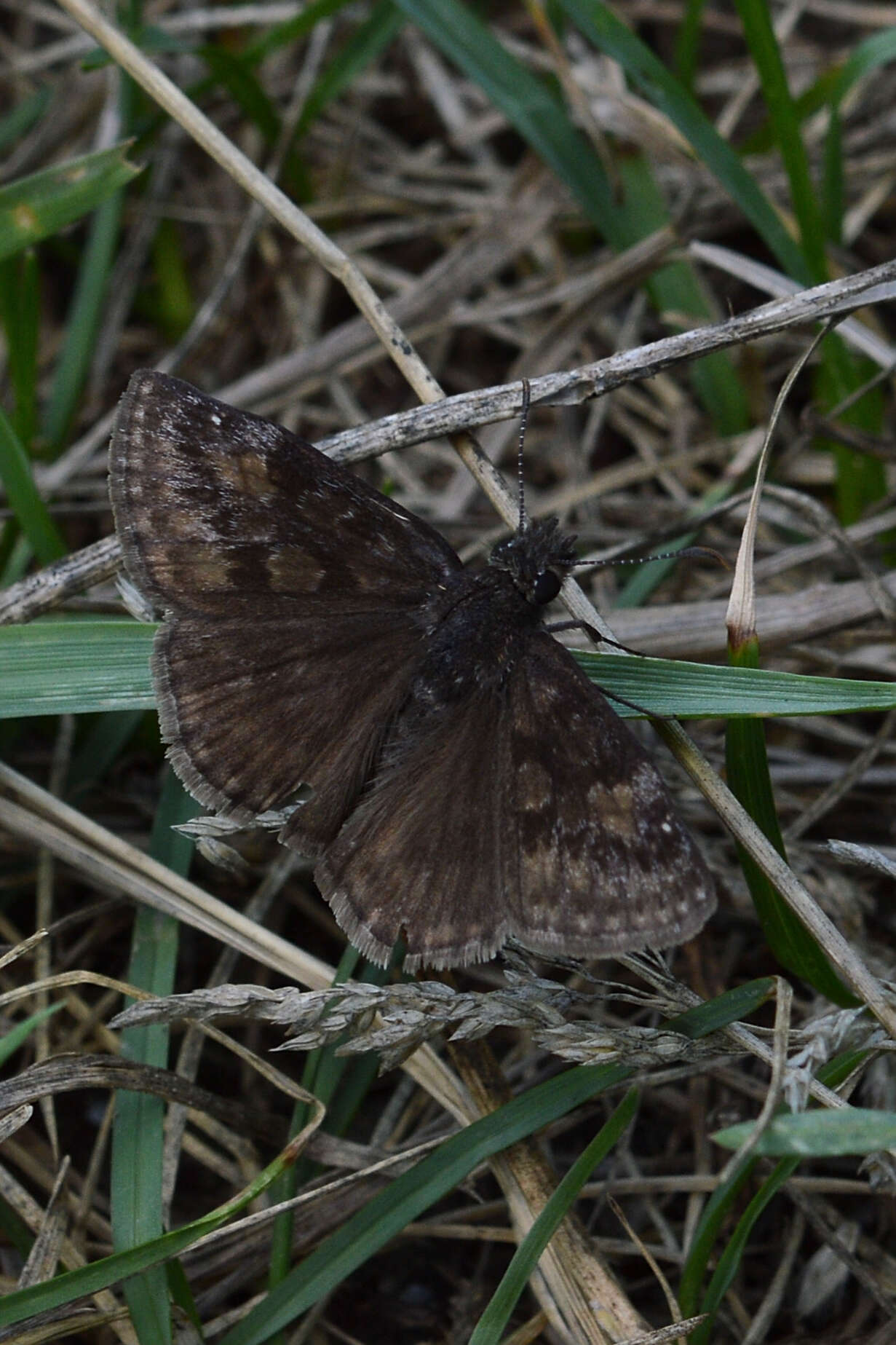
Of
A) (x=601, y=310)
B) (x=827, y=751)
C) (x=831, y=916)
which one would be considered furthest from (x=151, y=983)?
(x=601, y=310)

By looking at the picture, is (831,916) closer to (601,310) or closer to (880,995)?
(880,995)

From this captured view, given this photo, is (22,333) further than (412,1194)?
Yes

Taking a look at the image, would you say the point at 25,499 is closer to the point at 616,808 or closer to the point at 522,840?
the point at 522,840

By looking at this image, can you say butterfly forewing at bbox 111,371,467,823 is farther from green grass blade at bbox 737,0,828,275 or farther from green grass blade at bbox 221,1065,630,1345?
green grass blade at bbox 737,0,828,275

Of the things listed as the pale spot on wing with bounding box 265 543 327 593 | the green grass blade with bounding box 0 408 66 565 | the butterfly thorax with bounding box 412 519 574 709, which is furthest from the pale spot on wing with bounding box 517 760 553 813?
the green grass blade with bounding box 0 408 66 565

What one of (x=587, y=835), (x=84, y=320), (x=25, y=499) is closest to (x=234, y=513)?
(x=25, y=499)

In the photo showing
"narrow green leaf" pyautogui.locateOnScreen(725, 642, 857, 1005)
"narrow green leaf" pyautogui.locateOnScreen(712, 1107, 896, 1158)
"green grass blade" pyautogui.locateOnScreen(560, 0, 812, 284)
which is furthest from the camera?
"green grass blade" pyautogui.locateOnScreen(560, 0, 812, 284)
